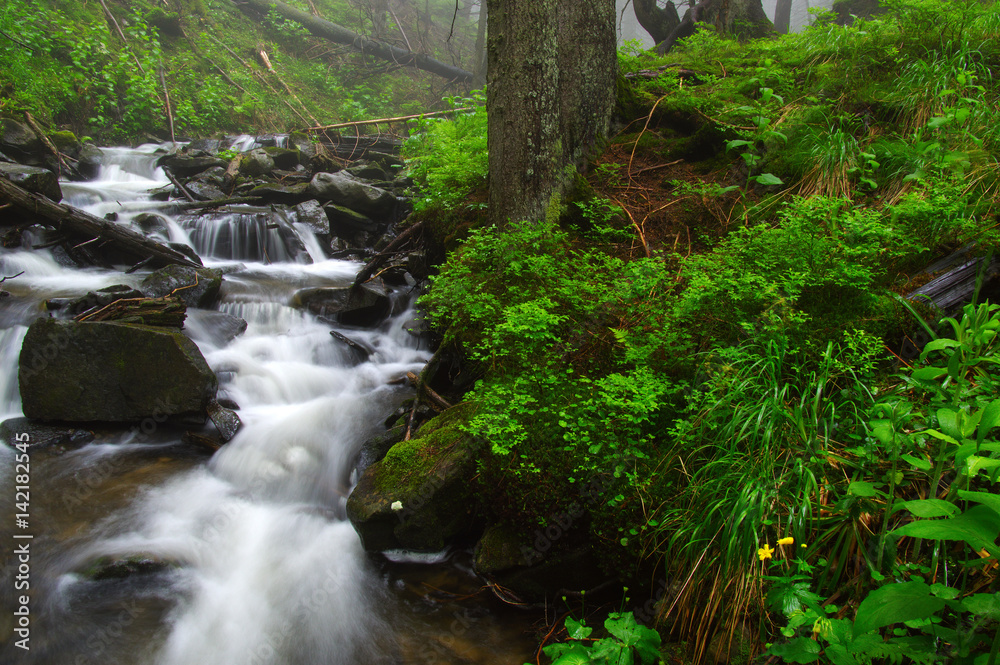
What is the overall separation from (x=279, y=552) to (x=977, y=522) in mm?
4235

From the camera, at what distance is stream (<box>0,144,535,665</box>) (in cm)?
317

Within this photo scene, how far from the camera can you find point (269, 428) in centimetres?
528

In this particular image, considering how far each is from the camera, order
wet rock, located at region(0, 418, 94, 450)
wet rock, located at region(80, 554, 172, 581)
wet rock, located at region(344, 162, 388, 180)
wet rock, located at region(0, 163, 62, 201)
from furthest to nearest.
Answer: wet rock, located at region(344, 162, 388, 180)
wet rock, located at region(0, 163, 62, 201)
wet rock, located at region(0, 418, 94, 450)
wet rock, located at region(80, 554, 172, 581)

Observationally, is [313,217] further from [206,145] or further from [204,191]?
[206,145]

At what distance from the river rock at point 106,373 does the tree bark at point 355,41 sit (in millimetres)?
17430

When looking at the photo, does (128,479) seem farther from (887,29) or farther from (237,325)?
(887,29)

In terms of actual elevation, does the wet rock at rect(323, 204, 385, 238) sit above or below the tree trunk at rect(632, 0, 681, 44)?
below

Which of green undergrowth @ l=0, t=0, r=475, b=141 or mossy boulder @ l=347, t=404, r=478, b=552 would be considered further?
green undergrowth @ l=0, t=0, r=475, b=141

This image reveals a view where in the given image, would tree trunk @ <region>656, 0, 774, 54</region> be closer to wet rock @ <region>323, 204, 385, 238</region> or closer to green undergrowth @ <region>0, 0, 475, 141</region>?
wet rock @ <region>323, 204, 385, 238</region>

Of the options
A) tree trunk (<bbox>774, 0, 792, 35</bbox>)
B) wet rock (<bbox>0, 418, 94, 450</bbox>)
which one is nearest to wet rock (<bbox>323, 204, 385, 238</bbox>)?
wet rock (<bbox>0, 418, 94, 450</bbox>)

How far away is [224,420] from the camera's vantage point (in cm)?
515

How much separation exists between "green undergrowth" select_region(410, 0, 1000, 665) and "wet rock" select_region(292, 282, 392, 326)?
8.90ft

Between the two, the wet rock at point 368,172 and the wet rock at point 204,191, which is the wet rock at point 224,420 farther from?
the wet rock at point 368,172

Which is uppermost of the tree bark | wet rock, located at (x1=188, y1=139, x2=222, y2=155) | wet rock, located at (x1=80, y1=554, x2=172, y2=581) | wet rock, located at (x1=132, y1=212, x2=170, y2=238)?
the tree bark
